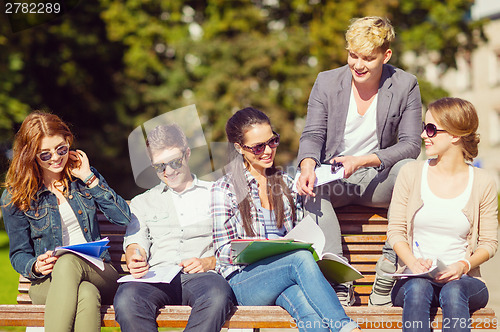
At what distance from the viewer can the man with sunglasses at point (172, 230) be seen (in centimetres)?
396

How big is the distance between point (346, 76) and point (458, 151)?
975 millimetres

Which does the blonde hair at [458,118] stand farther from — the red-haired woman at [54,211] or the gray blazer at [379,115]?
the red-haired woman at [54,211]

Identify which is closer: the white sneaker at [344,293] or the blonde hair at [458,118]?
the blonde hair at [458,118]

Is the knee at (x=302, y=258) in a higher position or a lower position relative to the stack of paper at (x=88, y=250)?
lower

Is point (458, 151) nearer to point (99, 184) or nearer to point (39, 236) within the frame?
point (99, 184)

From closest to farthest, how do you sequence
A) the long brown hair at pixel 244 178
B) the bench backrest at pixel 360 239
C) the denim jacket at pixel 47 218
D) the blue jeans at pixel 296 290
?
the blue jeans at pixel 296 290
the denim jacket at pixel 47 218
the long brown hair at pixel 244 178
the bench backrest at pixel 360 239

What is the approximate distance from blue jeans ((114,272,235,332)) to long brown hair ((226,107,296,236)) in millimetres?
435

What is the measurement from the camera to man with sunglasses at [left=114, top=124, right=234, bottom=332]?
13.0 ft

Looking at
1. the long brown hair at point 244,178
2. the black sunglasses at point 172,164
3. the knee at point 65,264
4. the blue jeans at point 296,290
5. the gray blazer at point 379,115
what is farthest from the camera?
the gray blazer at point 379,115

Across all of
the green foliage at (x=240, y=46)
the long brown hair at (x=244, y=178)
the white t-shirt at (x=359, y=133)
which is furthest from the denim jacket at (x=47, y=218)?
the green foliage at (x=240, y=46)

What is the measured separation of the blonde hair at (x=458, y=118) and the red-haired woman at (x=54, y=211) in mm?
→ 1947

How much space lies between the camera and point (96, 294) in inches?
152

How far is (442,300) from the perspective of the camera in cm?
367

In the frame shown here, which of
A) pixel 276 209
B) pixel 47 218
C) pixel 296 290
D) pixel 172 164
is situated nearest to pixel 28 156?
pixel 47 218
